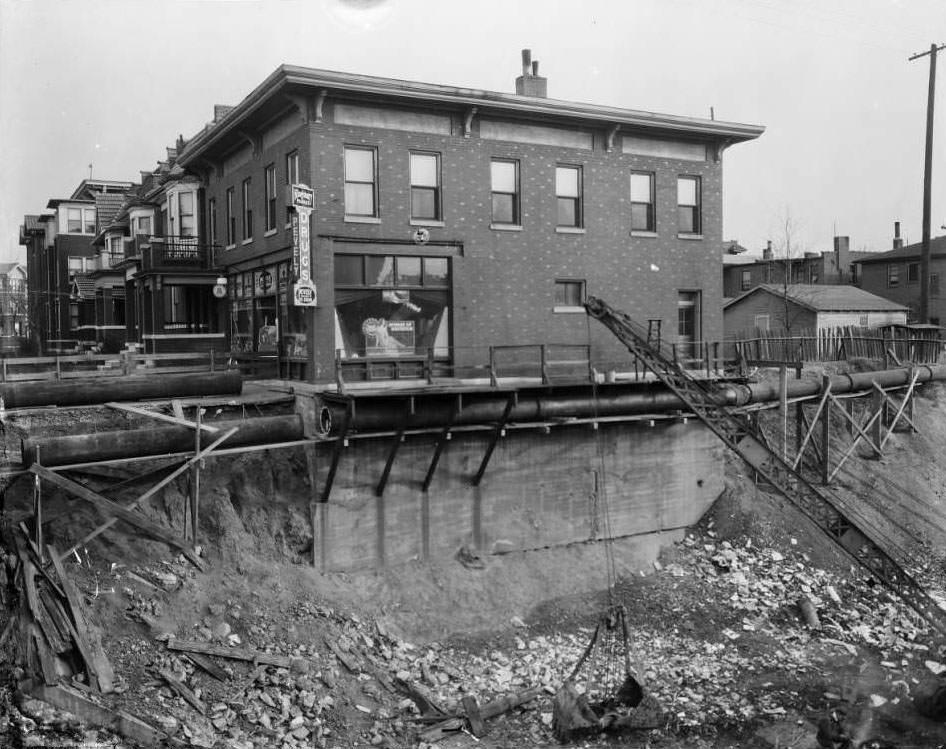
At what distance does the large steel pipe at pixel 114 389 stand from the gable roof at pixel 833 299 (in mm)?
34746

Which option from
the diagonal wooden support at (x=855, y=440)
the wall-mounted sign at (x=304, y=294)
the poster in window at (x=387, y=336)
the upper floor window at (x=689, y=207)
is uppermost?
the upper floor window at (x=689, y=207)

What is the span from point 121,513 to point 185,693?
399 cm

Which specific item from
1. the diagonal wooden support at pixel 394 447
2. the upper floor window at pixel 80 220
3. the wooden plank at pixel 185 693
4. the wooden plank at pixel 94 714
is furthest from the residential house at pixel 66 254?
the wooden plank at pixel 94 714

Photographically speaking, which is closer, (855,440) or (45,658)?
(45,658)

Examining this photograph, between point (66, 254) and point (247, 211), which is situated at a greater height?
point (66, 254)

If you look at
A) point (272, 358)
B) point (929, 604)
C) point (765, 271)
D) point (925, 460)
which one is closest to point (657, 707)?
point (929, 604)

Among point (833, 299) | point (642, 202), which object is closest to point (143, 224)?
point (642, 202)

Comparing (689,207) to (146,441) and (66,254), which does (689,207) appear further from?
(66,254)

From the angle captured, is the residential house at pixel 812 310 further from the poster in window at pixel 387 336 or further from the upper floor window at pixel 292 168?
the upper floor window at pixel 292 168

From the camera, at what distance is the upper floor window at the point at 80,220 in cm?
5638

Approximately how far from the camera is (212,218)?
30.1 m

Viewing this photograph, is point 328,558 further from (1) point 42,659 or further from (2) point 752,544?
(2) point 752,544

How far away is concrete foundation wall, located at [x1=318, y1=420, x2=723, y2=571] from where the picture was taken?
20078mm

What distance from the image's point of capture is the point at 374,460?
20219mm
